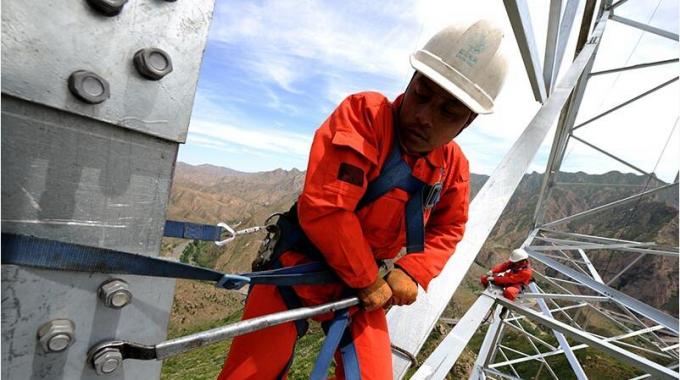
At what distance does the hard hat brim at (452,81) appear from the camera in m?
2.01

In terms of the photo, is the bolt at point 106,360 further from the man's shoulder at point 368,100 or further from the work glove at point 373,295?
the man's shoulder at point 368,100

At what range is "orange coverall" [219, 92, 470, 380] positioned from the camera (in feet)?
6.20

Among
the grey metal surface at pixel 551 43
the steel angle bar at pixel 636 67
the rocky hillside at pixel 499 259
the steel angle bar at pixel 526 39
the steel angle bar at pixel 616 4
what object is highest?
the steel angle bar at pixel 616 4

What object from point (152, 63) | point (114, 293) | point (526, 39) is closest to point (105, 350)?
point (114, 293)

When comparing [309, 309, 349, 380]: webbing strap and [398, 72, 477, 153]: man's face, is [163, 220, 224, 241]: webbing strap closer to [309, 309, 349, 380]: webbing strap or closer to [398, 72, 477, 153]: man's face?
[309, 309, 349, 380]: webbing strap

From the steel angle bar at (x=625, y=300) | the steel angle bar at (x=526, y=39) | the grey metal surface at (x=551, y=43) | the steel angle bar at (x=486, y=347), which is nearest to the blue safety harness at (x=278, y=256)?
the steel angle bar at (x=526, y=39)

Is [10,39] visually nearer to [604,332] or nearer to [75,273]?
[75,273]

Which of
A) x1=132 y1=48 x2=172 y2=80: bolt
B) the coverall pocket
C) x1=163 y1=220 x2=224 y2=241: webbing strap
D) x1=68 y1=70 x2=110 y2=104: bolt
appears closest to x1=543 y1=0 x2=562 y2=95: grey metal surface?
the coverall pocket

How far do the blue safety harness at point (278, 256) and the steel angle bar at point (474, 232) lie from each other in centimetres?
55

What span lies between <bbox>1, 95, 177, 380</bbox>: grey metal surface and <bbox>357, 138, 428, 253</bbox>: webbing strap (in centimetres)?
134

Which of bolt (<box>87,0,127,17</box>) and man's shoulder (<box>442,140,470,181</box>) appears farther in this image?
man's shoulder (<box>442,140,470,181</box>)

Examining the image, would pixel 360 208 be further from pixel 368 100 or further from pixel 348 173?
pixel 368 100

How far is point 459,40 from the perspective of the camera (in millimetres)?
2176

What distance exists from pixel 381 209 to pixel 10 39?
67.6 inches
